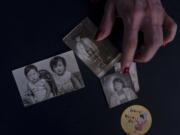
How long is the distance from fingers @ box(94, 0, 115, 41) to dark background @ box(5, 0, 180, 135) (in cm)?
6

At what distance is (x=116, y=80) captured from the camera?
0.85 meters

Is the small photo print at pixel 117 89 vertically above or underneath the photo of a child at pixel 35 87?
underneath

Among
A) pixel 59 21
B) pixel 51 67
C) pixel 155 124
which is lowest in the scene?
pixel 155 124

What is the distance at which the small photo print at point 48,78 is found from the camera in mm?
794

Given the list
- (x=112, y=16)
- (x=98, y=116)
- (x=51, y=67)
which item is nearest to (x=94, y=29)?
(x=112, y=16)

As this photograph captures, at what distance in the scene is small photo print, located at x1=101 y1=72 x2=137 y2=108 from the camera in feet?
2.76

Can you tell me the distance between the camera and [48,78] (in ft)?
2.64

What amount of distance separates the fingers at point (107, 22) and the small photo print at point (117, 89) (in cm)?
16

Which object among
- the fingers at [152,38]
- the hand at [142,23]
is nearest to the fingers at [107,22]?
the hand at [142,23]

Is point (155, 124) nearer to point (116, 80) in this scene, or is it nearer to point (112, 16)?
point (116, 80)

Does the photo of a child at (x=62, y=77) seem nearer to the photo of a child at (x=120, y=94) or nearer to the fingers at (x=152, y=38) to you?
the photo of a child at (x=120, y=94)

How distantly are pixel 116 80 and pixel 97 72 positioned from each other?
0.26 ft

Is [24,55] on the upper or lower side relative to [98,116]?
upper

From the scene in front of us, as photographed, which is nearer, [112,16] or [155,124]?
[112,16]
